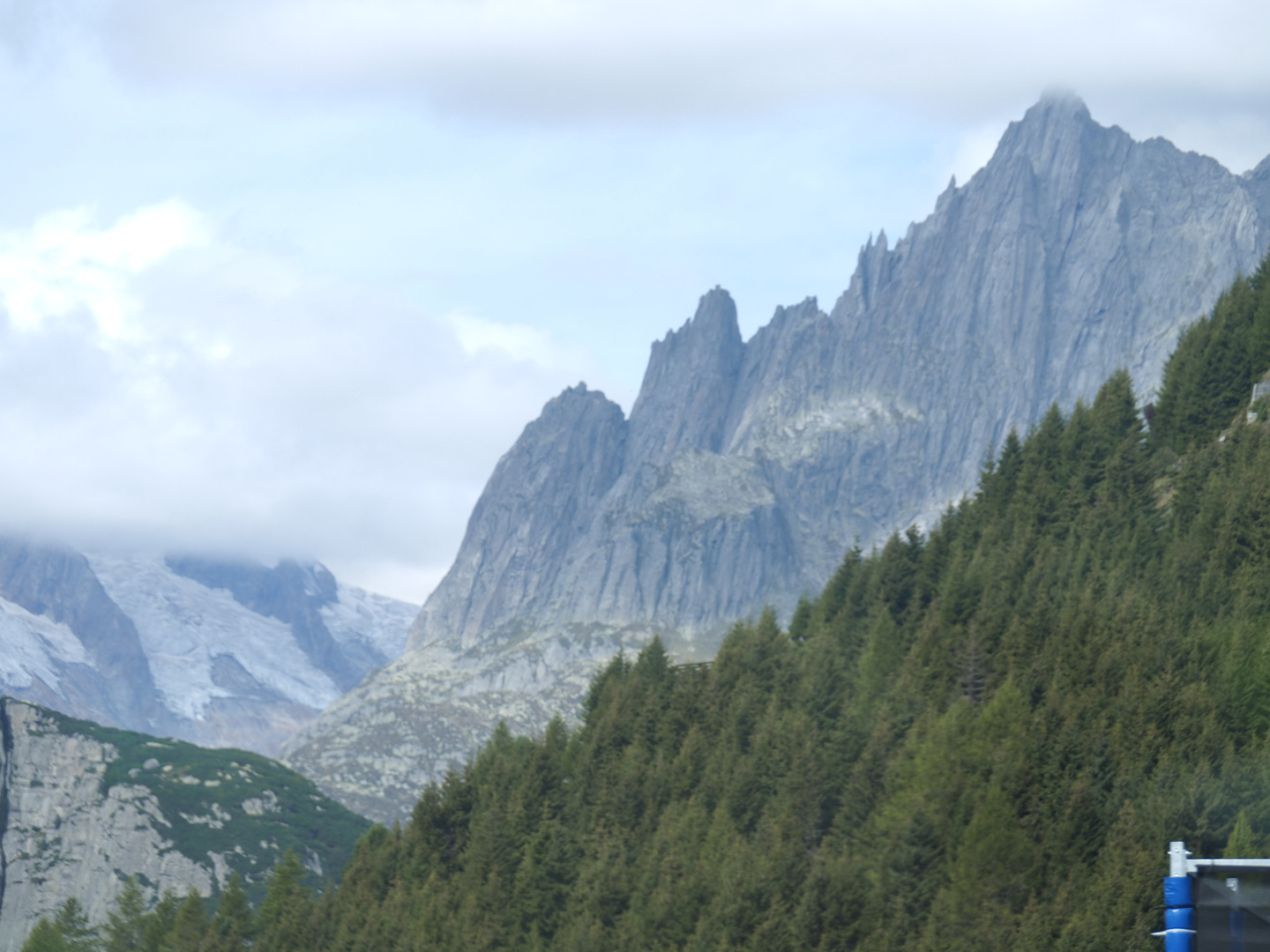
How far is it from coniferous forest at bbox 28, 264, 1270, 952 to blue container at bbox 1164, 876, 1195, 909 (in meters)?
35.0

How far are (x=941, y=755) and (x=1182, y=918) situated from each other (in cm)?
5896

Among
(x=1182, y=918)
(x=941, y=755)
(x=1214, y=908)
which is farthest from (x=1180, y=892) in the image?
(x=941, y=755)

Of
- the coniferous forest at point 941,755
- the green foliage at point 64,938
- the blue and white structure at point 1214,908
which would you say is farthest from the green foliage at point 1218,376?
the green foliage at point 64,938

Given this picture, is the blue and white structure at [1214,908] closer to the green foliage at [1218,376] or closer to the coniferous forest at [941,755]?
the coniferous forest at [941,755]

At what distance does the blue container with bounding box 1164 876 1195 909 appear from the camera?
18.3 metres

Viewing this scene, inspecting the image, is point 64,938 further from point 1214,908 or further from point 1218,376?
point 1214,908

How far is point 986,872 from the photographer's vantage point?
6375 centimetres

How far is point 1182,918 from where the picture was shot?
1827cm

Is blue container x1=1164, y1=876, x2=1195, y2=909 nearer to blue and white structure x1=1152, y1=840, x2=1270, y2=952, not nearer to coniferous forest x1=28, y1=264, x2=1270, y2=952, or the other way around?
blue and white structure x1=1152, y1=840, x2=1270, y2=952

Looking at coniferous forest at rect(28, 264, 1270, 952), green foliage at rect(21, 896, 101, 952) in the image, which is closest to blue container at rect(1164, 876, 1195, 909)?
coniferous forest at rect(28, 264, 1270, 952)

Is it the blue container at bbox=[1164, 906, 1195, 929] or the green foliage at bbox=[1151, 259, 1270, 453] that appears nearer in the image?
the blue container at bbox=[1164, 906, 1195, 929]

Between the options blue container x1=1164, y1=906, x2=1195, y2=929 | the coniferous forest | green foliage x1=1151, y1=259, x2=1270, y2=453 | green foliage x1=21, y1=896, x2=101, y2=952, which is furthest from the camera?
green foliage x1=21, y1=896, x2=101, y2=952

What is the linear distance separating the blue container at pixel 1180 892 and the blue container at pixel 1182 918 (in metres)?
0.05

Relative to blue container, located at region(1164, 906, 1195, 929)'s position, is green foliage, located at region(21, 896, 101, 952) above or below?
below
